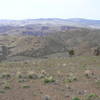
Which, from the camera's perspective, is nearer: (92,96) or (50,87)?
(92,96)

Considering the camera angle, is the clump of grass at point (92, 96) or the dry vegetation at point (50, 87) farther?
the dry vegetation at point (50, 87)

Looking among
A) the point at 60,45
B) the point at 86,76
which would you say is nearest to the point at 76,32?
the point at 60,45

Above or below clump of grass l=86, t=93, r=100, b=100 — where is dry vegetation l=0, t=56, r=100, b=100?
below

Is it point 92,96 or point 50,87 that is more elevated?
point 92,96

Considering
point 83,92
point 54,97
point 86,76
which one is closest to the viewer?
point 54,97

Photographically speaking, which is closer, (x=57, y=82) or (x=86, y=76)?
(x=57, y=82)

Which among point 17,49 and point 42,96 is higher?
point 42,96

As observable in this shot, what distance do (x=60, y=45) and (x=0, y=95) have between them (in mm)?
65581

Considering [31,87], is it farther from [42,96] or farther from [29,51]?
[29,51]

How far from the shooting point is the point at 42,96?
13406mm

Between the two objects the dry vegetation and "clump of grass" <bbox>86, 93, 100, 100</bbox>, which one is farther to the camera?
the dry vegetation

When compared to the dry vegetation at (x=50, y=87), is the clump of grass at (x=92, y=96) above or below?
above

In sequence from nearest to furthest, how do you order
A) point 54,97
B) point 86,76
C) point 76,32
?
point 54,97 → point 86,76 → point 76,32

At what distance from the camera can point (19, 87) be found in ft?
51.0
